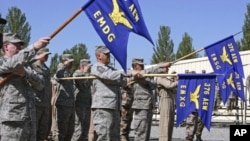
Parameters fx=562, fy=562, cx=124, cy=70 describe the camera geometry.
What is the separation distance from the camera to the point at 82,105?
1091cm

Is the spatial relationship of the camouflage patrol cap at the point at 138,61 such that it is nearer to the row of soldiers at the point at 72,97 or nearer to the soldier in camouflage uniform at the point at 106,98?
the row of soldiers at the point at 72,97

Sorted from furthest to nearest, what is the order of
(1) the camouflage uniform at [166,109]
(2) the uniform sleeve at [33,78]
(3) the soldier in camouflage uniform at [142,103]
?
(1) the camouflage uniform at [166,109], (3) the soldier in camouflage uniform at [142,103], (2) the uniform sleeve at [33,78]

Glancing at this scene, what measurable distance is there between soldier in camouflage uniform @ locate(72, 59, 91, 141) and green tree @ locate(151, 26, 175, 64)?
4009 centimetres

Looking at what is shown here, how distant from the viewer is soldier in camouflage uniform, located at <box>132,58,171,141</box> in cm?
984

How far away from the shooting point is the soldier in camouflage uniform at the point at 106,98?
7691 mm

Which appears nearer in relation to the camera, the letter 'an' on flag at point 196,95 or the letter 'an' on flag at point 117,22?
the letter 'an' on flag at point 117,22

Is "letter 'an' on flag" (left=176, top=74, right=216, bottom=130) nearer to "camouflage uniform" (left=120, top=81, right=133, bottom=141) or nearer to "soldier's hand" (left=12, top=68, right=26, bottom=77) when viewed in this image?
"camouflage uniform" (left=120, top=81, right=133, bottom=141)

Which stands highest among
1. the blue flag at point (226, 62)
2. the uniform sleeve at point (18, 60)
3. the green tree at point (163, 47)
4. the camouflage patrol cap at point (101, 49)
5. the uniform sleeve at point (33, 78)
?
the green tree at point (163, 47)

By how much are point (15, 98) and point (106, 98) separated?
1.98 metres

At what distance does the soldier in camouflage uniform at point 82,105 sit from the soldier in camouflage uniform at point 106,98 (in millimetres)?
2907

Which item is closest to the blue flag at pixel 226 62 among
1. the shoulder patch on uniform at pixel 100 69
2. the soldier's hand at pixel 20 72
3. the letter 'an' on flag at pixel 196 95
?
the letter 'an' on flag at pixel 196 95

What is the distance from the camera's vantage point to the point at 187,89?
388 inches

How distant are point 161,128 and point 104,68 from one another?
342 centimetres

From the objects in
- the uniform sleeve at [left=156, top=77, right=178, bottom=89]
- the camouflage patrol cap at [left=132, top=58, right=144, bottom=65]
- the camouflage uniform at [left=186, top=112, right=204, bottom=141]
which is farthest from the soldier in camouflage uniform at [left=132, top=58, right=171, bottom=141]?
the camouflage uniform at [left=186, top=112, right=204, bottom=141]
